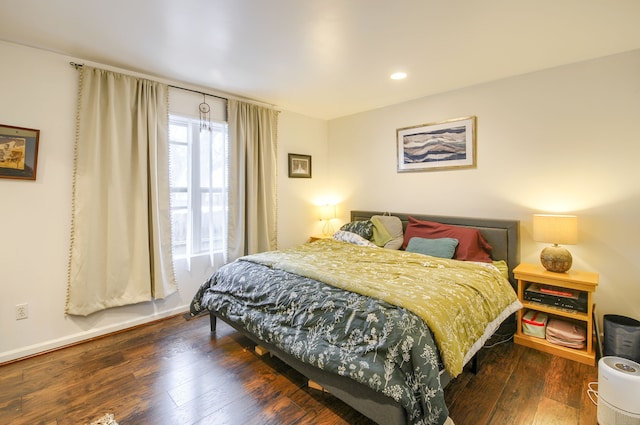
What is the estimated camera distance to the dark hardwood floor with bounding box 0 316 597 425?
1.76m

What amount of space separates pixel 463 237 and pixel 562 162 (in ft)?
A: 3.54

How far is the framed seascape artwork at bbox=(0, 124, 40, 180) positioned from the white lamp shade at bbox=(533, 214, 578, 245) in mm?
4203

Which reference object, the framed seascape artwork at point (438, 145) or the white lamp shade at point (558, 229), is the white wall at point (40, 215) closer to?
the framed seascape artwork at point (438, 145)

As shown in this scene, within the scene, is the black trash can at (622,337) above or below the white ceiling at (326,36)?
below

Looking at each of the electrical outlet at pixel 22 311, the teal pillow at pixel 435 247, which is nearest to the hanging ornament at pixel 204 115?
the electrical outlet at pixel 22 311

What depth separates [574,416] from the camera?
5.75ft

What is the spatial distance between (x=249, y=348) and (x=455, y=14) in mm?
2880

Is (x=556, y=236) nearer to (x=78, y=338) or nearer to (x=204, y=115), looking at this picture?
(x=204, y=115)

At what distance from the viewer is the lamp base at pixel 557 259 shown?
8.13 feet

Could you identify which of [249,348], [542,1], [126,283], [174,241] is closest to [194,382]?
[249,348]

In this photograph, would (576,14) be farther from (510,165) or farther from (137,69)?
(137,69)

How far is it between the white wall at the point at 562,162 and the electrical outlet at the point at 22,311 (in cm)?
388

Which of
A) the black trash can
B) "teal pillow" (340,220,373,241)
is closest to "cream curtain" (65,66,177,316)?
"teal pillow" (340,220,373,241)

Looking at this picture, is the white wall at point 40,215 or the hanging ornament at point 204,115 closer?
the white wall at point 40,215
